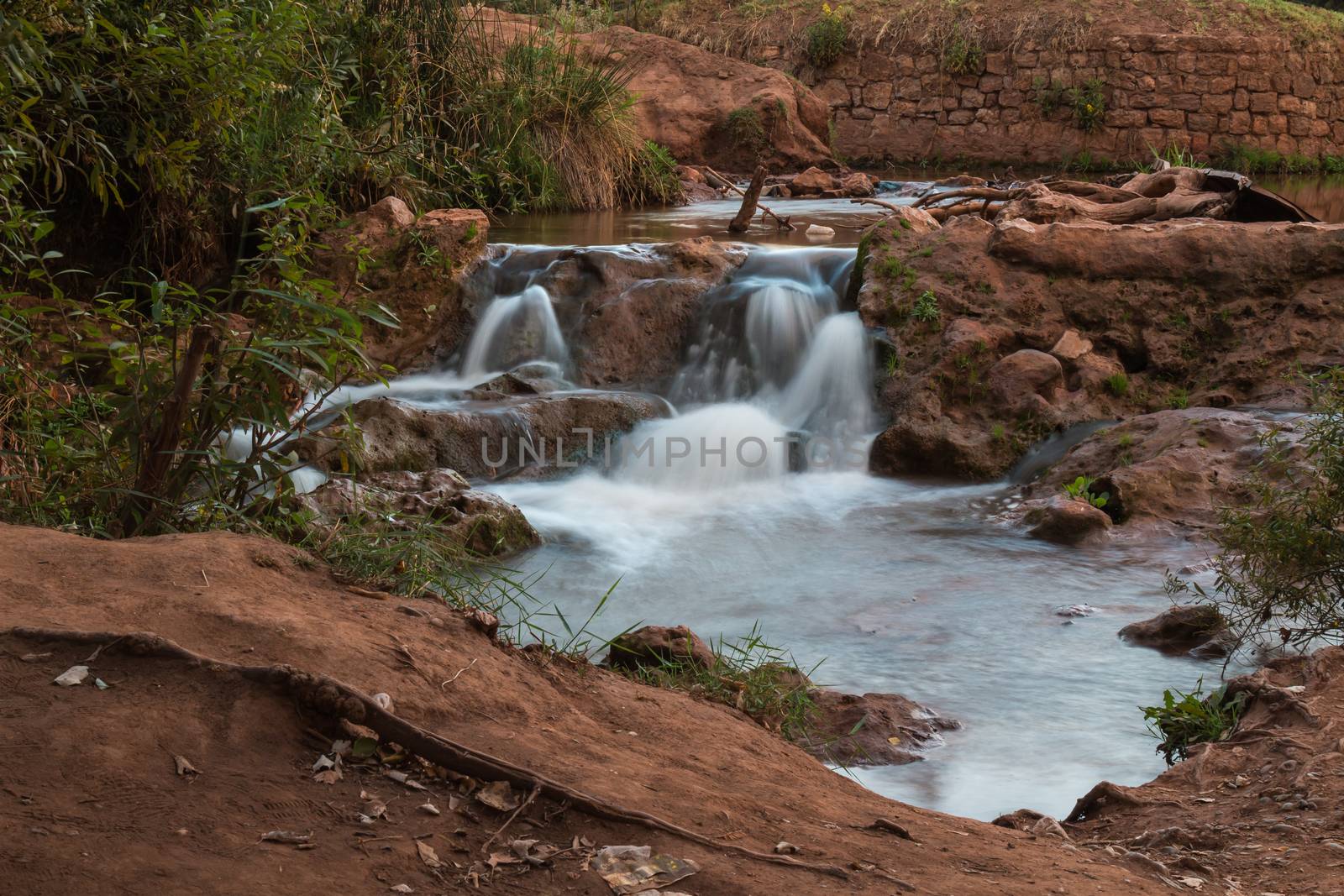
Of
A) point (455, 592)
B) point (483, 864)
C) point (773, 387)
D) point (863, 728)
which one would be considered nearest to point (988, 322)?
point (773, 387)

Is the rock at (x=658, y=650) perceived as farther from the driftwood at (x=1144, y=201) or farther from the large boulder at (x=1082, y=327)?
the driftwood at (x=1144, y=201)

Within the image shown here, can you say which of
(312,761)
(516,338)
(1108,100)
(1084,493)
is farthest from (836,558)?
(1108,100)

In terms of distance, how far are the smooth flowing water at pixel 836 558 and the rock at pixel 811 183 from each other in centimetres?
609

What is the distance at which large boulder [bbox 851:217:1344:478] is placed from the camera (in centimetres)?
714

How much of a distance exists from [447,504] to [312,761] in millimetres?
3259

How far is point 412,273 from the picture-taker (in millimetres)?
8422

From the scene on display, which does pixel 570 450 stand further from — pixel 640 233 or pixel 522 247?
pixel 640 233

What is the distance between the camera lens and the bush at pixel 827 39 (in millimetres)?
19859

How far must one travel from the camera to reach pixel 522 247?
900 centimetres

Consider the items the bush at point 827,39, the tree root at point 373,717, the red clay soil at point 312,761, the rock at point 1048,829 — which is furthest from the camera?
the bush at point 827,39

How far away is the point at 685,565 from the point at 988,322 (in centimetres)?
291

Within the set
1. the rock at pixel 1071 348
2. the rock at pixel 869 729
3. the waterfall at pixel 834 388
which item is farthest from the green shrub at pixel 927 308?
the rock at pixel 869 729

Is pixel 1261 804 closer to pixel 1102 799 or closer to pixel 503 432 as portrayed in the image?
pixel 1102 799

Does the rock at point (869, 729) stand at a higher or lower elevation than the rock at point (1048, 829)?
lower
